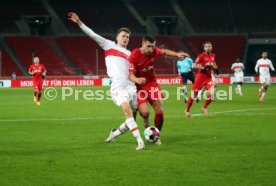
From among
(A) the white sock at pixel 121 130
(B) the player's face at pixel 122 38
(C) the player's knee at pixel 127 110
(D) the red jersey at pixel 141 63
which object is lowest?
(A) the white sock at pixel 121 130

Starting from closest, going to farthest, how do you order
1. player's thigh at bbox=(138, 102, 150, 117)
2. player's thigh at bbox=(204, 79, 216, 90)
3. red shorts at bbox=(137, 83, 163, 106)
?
player's thigh at bbox=(138, 102, 150, 117) → red shorts at bbox=(137, 83, 163, 106) → player's thigh at bbox=(204, 79, 216, 90)

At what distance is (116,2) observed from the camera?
7581 centimetres

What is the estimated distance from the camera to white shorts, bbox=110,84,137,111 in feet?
40.3

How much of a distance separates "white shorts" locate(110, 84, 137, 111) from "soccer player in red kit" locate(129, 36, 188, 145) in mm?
210

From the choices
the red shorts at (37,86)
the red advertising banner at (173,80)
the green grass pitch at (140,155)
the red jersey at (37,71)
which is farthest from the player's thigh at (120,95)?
the red advertising banner at (173,80)

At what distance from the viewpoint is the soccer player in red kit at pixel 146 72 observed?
483 inches

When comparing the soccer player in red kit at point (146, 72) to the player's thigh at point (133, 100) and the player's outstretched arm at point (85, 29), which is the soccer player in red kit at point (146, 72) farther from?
the player's outstretched arm at point (85, 29)

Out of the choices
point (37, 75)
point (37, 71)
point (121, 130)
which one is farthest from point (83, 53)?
point (121, 130)

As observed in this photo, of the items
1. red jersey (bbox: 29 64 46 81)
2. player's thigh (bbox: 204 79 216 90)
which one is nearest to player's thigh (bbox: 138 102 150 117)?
player's thigh (bbox: 204 79 216 90)

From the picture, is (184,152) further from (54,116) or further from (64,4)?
(64,4)

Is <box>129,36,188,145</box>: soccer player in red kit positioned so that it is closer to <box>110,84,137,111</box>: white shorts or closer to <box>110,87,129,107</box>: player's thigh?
<box>110,84,137,111</box>: white shorts

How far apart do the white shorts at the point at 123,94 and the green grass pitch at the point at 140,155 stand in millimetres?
875

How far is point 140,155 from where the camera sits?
10711 millimetres

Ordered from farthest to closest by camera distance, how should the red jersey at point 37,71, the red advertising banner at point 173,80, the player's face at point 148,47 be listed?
the red advertising banner at point 173,80, the red jersey at point 37,71, the player's face at point 148,47
